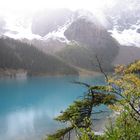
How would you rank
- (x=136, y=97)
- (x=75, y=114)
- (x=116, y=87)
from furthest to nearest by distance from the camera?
(x=75, y=114) → (x=116, y=87) → (x=136, y=97)

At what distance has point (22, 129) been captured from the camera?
70.1 metres

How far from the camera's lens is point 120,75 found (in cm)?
1030

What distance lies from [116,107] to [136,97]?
20.8 inches

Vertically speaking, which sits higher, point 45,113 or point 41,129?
point 45,113

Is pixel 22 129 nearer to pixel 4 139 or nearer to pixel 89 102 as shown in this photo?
pixel 4 139

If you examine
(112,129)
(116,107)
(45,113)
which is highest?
(45,113)

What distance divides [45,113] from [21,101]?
86.1ft

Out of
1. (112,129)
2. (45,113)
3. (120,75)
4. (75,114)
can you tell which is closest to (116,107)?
(120,75)

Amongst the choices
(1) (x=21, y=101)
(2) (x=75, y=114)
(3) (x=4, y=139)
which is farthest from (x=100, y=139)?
(1) (x=21, y=101)

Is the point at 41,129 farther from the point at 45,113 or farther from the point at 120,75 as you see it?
the point at 120,75

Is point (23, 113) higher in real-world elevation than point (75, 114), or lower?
higher

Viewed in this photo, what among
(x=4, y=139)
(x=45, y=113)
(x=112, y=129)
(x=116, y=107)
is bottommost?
(x=112, y=129)

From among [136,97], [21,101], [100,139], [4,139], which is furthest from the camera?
[21,101]

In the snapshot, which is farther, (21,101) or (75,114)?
(21,101)
